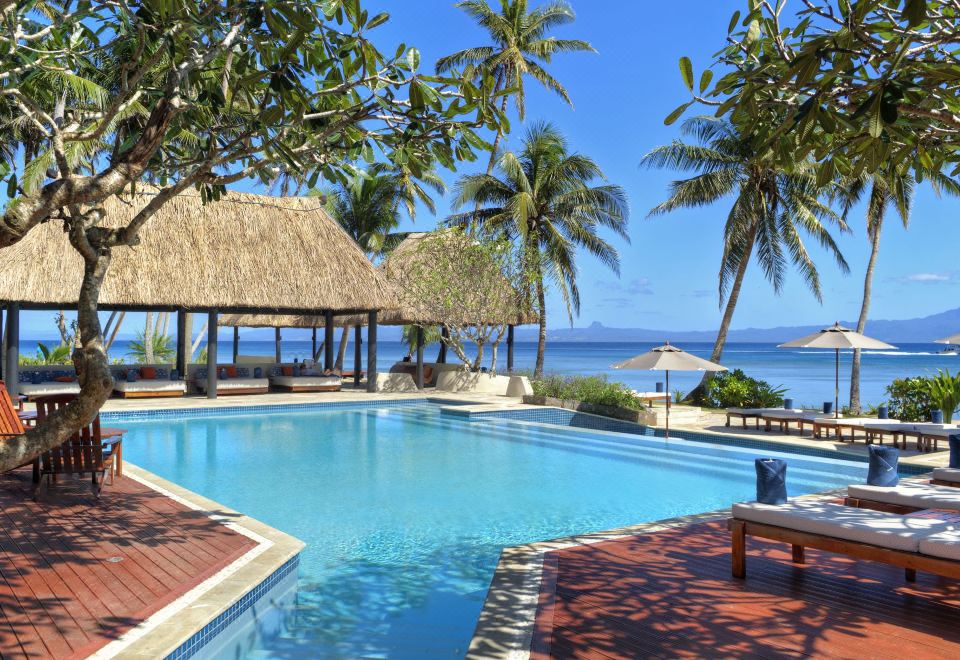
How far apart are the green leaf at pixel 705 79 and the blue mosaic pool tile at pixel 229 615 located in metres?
3.26

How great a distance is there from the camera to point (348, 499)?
7633mm

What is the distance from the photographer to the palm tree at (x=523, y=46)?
21.9 m

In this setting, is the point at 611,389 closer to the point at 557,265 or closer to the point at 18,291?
the point at 557,265

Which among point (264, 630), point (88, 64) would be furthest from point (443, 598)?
point (88, 64)

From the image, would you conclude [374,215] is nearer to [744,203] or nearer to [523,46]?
[523,46]

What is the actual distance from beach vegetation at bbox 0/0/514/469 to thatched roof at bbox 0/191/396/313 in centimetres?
1047

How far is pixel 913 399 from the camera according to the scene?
12539mm

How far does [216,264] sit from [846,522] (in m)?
15.0

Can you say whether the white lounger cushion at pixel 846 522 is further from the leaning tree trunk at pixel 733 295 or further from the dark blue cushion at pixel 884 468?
the leaning tree trunk at pixel 733 295

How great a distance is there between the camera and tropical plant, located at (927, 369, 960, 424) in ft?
39.0

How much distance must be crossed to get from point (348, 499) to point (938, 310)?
194 metres

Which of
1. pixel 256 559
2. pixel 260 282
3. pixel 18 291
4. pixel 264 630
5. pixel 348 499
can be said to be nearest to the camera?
pixel 264 630

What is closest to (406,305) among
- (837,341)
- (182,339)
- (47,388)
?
(182,339)

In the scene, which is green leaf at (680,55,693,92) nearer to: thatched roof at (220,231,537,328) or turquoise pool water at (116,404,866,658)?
turquoise pool water at (116,404,866,658)
